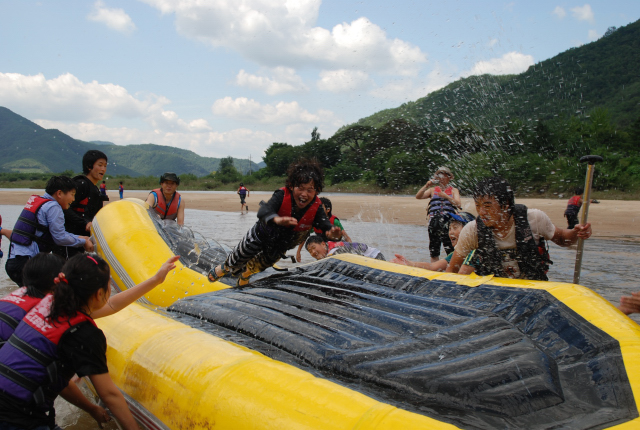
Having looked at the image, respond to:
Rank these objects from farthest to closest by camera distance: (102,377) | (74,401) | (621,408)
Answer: (74,401) < (102,377) < (621,408)

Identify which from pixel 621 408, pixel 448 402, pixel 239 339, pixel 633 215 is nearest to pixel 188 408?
pixel 239 339

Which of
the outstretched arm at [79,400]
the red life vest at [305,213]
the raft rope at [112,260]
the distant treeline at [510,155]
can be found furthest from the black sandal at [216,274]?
the distant treeline at [510,155]

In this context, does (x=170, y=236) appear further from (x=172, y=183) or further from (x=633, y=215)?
(x=633, y=215)

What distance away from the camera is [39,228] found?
10.9 ft

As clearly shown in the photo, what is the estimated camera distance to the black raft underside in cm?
166

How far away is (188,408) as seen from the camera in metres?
1.83

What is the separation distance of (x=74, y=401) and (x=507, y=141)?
713 inches

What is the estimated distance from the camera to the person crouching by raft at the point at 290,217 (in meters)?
3.40

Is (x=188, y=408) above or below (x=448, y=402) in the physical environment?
below

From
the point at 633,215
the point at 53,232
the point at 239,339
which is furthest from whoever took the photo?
the point at 633,215

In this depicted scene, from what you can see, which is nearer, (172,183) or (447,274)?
(447,274)

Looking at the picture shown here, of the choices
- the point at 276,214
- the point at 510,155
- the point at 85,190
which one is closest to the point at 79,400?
the point at 276,214

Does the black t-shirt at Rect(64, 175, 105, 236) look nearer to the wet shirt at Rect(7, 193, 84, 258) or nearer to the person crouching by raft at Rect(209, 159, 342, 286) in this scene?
the wet shirt at Rect(7, 193, 84, 258)

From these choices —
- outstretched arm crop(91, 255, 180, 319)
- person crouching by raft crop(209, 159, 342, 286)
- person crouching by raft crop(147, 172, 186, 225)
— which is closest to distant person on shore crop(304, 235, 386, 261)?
person crouching by raft crop(209, 159, 342, 286)
